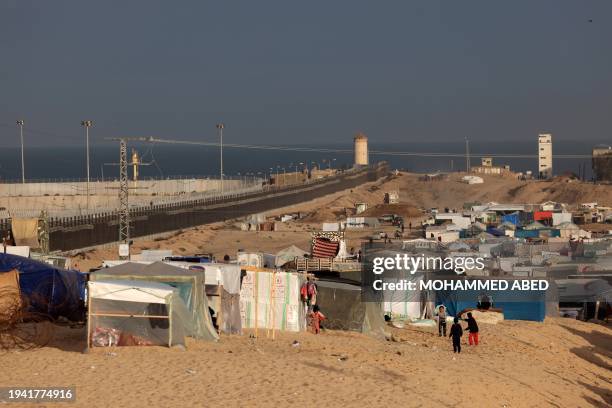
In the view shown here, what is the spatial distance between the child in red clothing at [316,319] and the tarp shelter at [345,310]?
12.9 inches

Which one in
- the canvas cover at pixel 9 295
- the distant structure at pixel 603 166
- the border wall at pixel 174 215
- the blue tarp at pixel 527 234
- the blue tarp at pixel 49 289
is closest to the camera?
the canvas cover at pixel 9 295

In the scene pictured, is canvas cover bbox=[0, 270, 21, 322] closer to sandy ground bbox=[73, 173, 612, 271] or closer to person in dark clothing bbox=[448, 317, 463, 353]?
person in dark clothing bbox=[448, 317, 463, 353]

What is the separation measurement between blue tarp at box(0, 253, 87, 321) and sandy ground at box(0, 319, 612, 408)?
891 mm

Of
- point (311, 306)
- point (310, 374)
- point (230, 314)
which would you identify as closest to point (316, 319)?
point (311, 306)

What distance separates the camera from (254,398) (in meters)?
13.9

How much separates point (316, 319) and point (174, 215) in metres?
30.4

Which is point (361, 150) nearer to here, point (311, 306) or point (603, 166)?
point (603, 166)

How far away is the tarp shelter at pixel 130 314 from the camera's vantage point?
1562 cm

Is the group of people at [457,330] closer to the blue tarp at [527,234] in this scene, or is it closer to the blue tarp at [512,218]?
the blue tarp at [527,234]

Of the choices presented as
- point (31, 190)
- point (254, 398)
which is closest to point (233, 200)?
point (31, 190)

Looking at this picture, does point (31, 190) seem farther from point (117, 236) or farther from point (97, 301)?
point (97, 301)

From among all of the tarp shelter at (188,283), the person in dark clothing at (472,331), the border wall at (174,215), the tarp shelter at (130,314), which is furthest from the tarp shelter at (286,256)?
the border wall at (174,215)

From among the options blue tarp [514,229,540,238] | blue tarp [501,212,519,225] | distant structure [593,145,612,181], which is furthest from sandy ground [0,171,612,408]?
distant structure [593,145,612,181]

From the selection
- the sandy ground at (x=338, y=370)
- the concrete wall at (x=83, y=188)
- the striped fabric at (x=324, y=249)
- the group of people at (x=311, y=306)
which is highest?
the concrete wall at (x=83, y=188)
